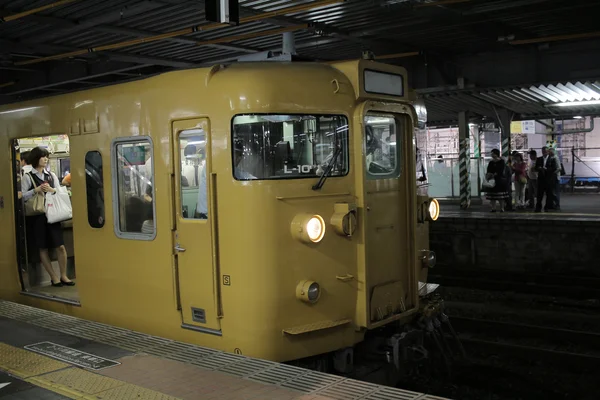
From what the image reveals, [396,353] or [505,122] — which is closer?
[396,353]

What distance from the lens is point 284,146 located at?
491 centimetres

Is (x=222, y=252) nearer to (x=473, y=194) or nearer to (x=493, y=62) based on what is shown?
(x=493, y=62)

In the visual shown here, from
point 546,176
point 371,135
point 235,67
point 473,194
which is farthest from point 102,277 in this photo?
point 473,194

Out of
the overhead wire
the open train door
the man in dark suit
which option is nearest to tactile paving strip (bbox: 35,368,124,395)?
the open train door

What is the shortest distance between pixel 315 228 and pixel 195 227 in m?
1.07

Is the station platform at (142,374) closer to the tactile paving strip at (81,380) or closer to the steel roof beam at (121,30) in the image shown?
the tactile paving strip at (81,380)

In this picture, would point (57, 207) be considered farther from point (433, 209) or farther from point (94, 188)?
point (433, 209)

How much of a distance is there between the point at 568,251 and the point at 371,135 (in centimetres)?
864

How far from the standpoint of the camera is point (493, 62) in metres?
13.8

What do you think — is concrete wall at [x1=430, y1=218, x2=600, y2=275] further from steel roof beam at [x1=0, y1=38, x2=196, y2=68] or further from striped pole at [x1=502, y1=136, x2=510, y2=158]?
steel roof beam at [x1=0, y1=38, x2=196, y2=68]

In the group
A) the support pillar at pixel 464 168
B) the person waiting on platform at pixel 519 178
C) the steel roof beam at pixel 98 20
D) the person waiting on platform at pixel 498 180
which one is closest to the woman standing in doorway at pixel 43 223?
the steel roof beam at pixel 98 20

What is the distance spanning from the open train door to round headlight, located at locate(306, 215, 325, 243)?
81cm

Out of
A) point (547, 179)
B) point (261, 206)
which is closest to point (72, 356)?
point (261, 206)

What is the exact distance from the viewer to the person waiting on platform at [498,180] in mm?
16125
